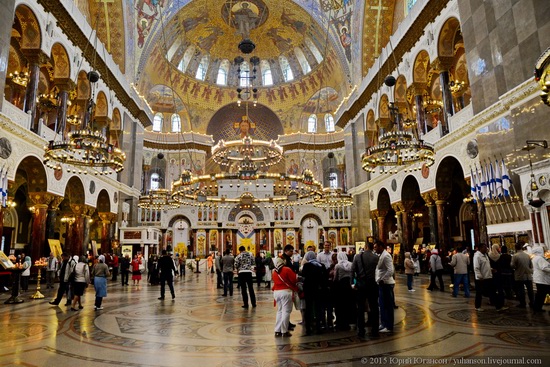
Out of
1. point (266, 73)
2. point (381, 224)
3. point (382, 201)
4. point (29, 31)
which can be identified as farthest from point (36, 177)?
point (266, 73)

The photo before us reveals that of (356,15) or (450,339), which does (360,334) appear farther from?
(356,15)

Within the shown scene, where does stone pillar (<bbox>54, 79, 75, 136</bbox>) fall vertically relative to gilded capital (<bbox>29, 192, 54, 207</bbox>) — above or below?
above

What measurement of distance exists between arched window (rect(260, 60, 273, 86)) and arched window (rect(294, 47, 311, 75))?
333 cm

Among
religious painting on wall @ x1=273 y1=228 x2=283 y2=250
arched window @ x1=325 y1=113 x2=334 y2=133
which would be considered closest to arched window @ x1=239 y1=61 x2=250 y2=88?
arched window @ x1=325 y1=113 x2=334 y2=133

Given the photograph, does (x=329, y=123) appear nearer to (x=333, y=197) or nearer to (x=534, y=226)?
(x=333, y=197)

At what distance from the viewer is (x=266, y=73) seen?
118ft

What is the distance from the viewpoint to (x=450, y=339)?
530 cm

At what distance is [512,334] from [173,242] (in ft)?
99.1

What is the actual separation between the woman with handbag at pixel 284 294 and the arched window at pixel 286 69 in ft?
103

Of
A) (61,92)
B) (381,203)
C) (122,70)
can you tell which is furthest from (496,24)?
(122,70)

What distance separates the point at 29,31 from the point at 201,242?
21.7 meters

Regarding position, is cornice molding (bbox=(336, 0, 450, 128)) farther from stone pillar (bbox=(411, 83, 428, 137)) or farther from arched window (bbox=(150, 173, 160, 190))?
arched window (bbox=(150, 173, 160, 190))

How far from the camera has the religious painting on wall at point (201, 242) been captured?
32562 millimetres

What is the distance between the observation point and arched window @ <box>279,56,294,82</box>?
114 feet
